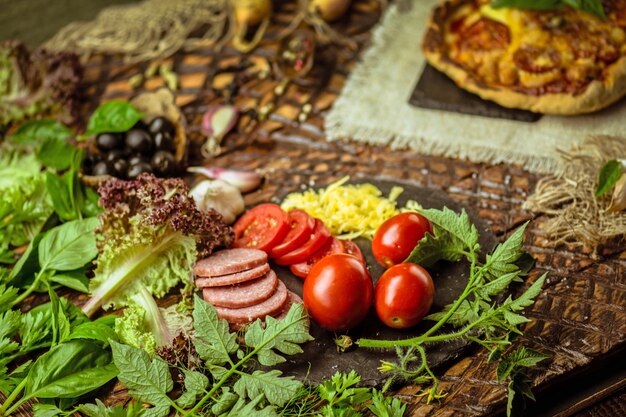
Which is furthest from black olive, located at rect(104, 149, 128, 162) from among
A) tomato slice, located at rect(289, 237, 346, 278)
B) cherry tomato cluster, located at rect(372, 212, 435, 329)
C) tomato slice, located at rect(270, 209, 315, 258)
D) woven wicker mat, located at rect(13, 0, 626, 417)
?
cherry tomato cluster, located at rect(372, 212, 435, 329)

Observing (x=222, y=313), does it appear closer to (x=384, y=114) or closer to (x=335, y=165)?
(x=335, y=165)

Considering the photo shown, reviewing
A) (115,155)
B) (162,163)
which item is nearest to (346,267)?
(162,163)

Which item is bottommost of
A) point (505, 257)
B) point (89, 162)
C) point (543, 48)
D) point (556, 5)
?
point (89, 162)

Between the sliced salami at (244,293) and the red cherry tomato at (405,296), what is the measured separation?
0.45 meters

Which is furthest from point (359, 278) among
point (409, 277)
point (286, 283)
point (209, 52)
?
point (209, 52)

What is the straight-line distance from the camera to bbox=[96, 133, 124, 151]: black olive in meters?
3.77

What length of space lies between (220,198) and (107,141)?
2.71 feet

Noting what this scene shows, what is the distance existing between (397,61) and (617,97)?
4.39 ft

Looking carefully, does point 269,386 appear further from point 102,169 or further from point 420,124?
point 420,124

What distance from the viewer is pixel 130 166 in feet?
12.1

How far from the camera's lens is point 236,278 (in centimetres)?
288

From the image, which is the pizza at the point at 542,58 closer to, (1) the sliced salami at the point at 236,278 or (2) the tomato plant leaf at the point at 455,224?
(2) the tomato plant leaf at the point at 455,224

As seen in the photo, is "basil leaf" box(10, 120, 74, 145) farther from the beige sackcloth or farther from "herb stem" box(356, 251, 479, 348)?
"herb stem" box(356, 251, 479, 348)

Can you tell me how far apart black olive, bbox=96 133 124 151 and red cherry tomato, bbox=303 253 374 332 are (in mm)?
1568
